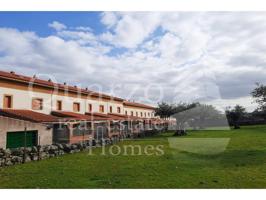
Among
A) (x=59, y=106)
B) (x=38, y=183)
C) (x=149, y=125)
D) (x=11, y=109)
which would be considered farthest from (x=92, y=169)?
(x=149, y=125)

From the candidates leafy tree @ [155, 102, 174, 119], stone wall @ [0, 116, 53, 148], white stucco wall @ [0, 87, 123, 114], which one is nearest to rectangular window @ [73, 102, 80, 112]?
white stucco wall @ [0, 87, 123, 114]

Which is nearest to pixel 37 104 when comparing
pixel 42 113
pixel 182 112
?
pixel 42 113

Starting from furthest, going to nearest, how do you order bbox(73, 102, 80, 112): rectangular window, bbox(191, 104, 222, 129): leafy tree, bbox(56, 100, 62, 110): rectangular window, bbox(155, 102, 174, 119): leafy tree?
bbox(155, 102, 174, 119): leafy tree < bbox(191, 104, 222, 129): leafy tree < bbox(73, 102, 80, 112): rectangular window < bbox(56, 100, 62, 110): rectangular window

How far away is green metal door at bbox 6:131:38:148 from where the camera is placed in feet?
62.5

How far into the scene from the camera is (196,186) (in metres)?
8.66

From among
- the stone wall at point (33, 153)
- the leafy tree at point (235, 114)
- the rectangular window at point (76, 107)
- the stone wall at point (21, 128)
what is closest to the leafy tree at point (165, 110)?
the leafy tree at point (235, 114)

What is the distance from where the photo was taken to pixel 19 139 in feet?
65.4

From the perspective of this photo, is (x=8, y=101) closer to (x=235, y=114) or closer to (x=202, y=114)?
(x=202, y=114)

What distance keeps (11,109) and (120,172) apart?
14.4 metres

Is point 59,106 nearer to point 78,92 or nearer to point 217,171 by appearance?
point 78,92

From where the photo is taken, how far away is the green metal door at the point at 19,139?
62.5ft

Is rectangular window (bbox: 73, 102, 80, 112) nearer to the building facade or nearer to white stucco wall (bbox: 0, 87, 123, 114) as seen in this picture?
the building facade

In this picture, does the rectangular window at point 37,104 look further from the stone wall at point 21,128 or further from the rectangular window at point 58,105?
the stone wall at point 21,128

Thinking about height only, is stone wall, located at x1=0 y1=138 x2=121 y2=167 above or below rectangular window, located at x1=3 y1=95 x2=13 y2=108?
below
